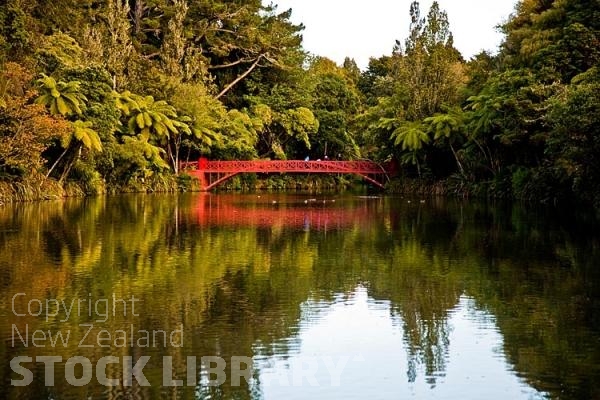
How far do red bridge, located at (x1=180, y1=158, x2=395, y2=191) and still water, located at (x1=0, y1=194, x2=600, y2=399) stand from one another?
30.1 meters

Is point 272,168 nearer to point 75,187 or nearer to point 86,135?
point 75,187

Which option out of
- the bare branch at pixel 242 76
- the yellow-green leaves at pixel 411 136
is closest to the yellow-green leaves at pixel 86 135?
the yellow-green leaves at pixel 411 136

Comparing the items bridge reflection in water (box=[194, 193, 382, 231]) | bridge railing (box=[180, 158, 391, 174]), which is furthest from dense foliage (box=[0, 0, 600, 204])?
bridge reflection in water (box=[194, 193, 382, 231])

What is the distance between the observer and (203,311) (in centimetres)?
984

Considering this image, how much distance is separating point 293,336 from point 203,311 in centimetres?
153

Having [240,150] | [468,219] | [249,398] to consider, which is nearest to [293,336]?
[249,398]

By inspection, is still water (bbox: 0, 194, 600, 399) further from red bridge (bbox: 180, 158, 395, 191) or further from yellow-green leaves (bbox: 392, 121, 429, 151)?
red bridge (bbox: 180, 158, 395, 191)

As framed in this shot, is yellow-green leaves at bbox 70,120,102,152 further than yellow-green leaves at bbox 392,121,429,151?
No

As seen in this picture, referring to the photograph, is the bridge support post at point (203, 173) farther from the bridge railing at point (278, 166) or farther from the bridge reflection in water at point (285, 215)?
the bridge reflection in water at point (285, 215)

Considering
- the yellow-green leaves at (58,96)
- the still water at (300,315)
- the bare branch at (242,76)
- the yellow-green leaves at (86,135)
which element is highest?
the bare branch at (242,76)

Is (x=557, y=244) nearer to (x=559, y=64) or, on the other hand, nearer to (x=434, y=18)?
(x=559, y=64)

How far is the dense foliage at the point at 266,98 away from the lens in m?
30.9

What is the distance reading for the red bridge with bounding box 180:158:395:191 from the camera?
163ft

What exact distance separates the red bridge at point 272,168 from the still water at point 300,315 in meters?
30.1
